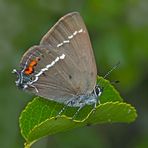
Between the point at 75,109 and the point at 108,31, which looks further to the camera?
the point at 108,31

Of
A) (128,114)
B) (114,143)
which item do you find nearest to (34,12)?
(114,143)

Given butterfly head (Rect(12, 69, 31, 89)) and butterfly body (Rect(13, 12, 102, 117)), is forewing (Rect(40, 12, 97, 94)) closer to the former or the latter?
butterfly body (Rect(13, 12, 102, 117))

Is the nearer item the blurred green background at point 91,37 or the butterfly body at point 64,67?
the butterfly body at point 64,67

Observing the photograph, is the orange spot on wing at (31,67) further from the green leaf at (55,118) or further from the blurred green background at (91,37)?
the blurred green background at (91,37)

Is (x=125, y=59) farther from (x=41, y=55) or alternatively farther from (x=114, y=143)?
(x=41, y=55)

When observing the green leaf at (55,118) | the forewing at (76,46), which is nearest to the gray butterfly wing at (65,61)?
the forewing at (76,46)

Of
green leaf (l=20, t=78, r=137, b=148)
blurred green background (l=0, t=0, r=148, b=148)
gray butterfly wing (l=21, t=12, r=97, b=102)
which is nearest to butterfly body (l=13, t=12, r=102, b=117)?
gray butterfly wing (l=21, t=12, r=97, b=102)
